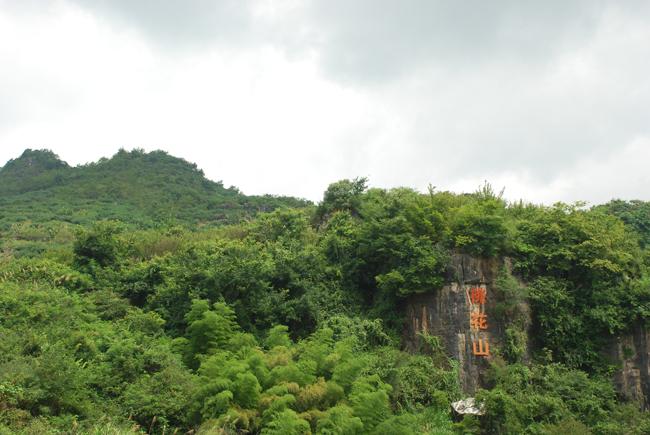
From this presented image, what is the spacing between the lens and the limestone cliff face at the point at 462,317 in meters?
14.5

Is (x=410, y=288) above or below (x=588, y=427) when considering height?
above

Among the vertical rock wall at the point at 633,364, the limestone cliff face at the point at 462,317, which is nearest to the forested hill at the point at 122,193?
the limestone cliff face at the point at 462,317

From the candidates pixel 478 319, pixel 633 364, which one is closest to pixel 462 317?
pixel 478 319

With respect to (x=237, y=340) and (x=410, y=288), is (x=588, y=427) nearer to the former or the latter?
(x=410, y=288)

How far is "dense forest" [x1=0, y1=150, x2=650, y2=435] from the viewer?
425 inches

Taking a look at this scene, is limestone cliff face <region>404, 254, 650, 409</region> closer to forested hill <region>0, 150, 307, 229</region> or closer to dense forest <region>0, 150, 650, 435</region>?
dense forest <region>0, 150, 650, 435</region>

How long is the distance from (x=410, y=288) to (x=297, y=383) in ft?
16.8

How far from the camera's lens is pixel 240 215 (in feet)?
130

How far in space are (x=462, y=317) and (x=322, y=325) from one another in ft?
12.1

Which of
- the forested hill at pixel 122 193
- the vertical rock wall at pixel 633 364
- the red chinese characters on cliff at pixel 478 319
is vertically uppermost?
the forested hill at pixel 122 193

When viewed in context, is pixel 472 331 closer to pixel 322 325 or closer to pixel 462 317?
pixel 462 317

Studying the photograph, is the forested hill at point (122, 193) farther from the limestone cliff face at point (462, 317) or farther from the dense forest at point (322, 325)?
the limestone cliff face at point (462, 317)

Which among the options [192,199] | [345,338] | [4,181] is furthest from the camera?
[4,181]

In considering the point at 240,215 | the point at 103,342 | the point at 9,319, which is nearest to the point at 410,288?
the point at 103,342
